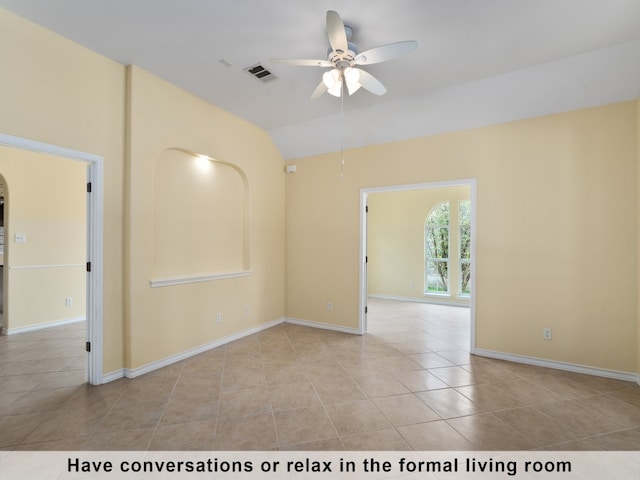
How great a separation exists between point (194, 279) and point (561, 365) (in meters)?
4.19

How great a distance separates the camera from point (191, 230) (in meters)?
3.72

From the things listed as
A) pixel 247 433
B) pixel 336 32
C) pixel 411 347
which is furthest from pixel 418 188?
pixel 247 433

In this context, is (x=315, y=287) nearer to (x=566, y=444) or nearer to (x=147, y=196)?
(x=147, y=196)

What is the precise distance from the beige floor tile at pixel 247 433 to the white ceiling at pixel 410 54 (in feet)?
10.0

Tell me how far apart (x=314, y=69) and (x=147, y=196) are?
2.13 metres

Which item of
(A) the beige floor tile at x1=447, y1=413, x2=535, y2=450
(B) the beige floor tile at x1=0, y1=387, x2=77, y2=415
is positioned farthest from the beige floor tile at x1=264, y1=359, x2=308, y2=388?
(B) the beige floor tile at x1=0, y1=387, x2=77, y2=415

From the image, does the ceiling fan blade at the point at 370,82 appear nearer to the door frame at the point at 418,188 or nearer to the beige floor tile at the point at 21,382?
the door frame at the point at 418,188

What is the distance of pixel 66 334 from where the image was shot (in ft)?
14.1

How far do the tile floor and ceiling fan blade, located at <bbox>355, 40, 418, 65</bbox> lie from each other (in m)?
2.66

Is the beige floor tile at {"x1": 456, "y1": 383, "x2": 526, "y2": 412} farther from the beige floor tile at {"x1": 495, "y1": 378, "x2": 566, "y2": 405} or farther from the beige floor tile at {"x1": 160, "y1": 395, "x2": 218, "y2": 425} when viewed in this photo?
the beige floor tile at {"x1": 160, "y1": 395, "x2": 218, "y2": 425}

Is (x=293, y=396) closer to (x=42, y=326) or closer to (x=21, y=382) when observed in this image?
(x=21, y=382)

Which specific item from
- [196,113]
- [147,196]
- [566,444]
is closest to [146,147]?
[147,196]

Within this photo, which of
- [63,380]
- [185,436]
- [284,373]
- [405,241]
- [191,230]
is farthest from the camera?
[405,241]

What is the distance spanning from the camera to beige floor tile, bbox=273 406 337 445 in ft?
6.78
